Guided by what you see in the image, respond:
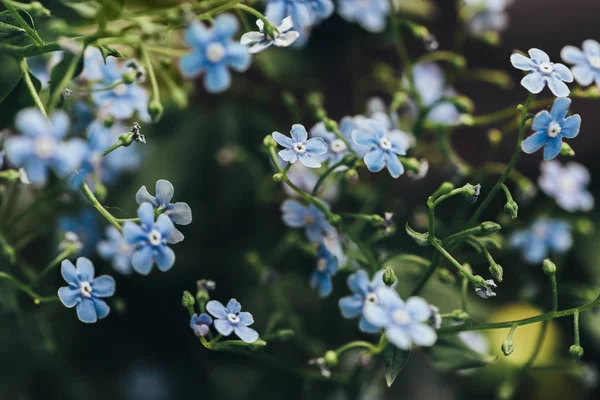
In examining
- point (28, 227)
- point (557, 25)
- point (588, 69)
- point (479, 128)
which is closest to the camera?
point (588, 69)

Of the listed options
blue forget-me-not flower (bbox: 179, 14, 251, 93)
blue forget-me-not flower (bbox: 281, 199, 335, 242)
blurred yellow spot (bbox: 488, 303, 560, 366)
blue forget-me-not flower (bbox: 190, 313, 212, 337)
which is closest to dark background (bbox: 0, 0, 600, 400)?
blurred yellow spot (bbox: 488, 303, 560, 366)

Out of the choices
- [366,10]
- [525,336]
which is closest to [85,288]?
[366,10]

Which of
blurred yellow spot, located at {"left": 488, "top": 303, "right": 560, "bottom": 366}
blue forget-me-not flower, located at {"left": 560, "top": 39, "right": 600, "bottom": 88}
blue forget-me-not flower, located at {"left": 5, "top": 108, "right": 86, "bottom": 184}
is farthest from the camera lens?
blurred yellow spot, located at {"left": 488, "top": 303, "right": 560, "bottom": 366}

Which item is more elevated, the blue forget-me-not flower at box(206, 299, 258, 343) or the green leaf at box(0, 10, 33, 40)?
the green leaf at box(0, 10, 33, 40)

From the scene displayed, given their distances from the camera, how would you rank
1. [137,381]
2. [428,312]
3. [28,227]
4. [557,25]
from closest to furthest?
1. [428,312]
2. [28,227]
3. [137,381]
4. [557,25]

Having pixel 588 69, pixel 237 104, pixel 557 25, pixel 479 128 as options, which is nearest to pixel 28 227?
pixel 237 104

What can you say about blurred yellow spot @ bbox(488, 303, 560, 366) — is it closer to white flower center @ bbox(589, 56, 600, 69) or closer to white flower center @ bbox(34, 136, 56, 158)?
white flower center @ bbox(589, 56, 600, 69)

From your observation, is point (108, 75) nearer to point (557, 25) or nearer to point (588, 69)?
point (588, 69)
